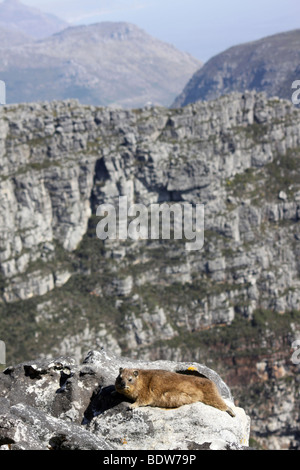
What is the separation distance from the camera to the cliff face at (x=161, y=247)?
9344 cm

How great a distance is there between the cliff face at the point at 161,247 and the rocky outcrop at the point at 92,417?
74.4m

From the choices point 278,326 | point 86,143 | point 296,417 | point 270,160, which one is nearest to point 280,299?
point 278,326

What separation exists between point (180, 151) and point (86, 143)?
19.4 m

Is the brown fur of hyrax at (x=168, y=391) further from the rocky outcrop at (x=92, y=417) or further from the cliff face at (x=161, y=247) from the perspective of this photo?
the cliff face at (x=161, y=247)

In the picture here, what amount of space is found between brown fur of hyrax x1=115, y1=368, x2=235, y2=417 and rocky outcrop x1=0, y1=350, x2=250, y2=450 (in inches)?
7.1

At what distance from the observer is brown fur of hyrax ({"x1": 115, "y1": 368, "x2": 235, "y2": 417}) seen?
40.9 ft

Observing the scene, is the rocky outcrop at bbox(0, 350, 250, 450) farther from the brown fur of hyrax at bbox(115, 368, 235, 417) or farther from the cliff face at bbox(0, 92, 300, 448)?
the cliff face at bbox(0, 92, 300, 448)

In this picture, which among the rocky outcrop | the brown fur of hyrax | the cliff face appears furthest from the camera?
the cliff face

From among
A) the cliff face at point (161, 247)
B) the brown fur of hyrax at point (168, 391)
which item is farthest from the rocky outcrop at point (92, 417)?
the cliff face at point (161, 247)

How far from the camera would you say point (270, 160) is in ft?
375

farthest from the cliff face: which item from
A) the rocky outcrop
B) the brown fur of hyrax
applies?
the brown fur of hyrax

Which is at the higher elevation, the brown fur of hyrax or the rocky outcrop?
the brown fur of hyrax

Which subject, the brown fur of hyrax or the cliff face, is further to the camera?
the cliff face

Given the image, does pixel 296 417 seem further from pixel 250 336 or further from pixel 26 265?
pixel 26 265
